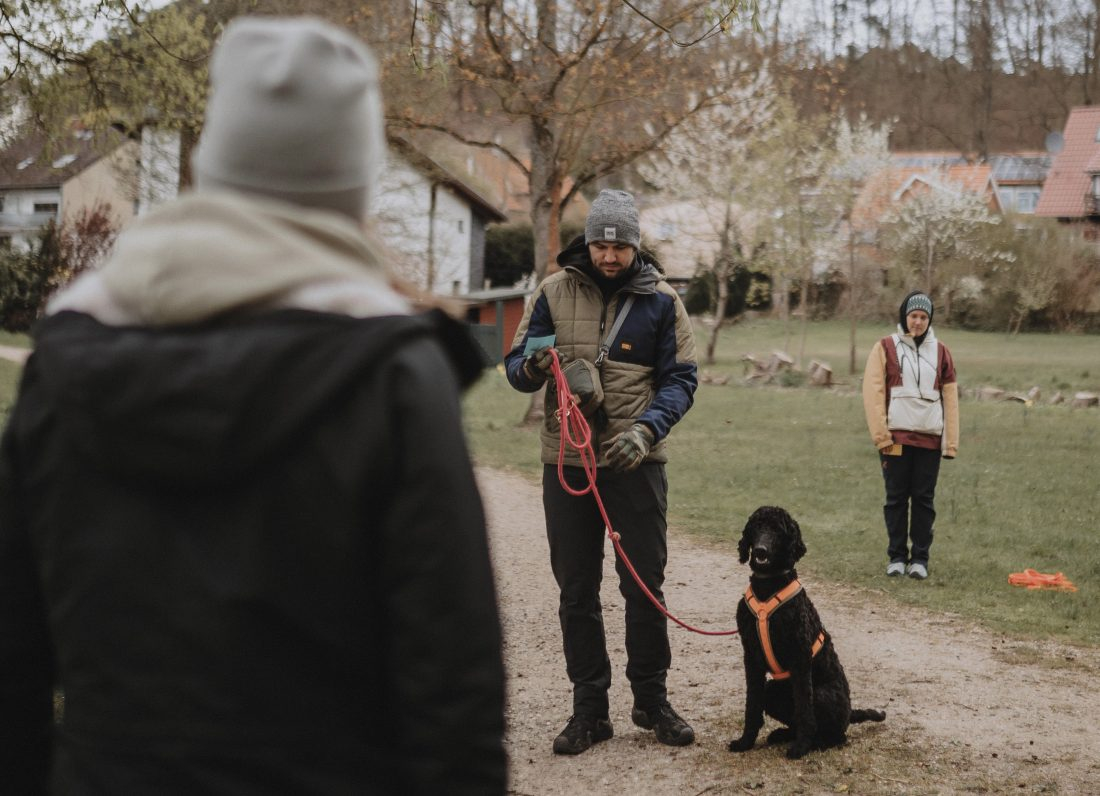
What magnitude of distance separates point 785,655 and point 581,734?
38.3 inches

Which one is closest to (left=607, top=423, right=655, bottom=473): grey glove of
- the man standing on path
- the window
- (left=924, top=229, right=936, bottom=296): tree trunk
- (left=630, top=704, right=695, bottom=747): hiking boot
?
the man standing on path

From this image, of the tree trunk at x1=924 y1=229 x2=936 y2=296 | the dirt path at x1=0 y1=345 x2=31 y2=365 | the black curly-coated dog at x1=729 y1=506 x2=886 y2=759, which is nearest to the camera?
the black curly-coated dog at x1=729 y1=506 x2=886 y2=759

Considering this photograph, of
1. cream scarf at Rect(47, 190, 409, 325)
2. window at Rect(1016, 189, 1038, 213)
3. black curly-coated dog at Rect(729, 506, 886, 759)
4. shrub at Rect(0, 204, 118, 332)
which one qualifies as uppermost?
window at Rect(1016, 189, 1038, 213)

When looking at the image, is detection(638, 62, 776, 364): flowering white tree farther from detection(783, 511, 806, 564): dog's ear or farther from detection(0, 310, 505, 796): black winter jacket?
detection(0, 310, 505, 796): black winter jacket

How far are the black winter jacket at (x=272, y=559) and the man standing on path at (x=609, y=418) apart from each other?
3602 mm

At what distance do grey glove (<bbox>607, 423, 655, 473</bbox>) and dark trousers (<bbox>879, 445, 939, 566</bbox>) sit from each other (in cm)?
437

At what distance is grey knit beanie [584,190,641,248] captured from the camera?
513 cm

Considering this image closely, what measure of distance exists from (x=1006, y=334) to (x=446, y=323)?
44.0 metres

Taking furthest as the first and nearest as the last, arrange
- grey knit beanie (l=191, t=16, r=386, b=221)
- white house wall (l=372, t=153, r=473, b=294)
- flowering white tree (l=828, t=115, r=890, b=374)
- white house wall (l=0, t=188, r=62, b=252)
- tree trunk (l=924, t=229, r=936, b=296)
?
1. white house wall (l=0, t=188, r=62, b=252)
2. tree trunk (l=924, t=229, r=936, b=296)
3. flowering white tree (l=828, t=115, r=890, b=374)
4. white house wall (l=372, t=153, r=473, b=294)
5. grey knit beanie (l=191, t=16, r=386, b=221)

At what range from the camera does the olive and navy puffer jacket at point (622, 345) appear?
5242mm

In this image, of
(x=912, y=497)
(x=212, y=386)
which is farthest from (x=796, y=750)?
(x=912, y=497)

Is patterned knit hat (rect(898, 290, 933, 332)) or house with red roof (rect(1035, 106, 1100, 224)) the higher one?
house with red roof (rect(1035, 106, 1100, 224))

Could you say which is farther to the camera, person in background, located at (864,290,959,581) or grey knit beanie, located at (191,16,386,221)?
person in background, located at (864,290,959,581)

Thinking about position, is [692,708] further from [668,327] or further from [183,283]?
[183,283]
